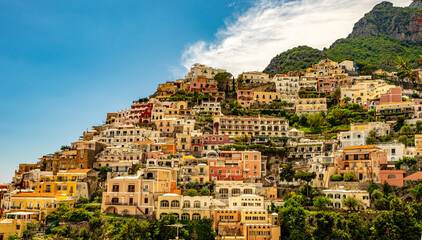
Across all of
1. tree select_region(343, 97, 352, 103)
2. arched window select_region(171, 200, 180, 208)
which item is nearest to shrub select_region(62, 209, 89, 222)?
arched window select_region(171, 200, 180, 208)

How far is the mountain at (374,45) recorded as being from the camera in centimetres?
14088

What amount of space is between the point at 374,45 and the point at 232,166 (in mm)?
112018

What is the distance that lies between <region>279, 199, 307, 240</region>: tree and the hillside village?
0.17 meters

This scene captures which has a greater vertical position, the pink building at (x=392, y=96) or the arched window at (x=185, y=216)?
the pink building at (x=392, y=96)

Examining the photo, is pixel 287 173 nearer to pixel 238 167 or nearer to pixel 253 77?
pixel 238 167

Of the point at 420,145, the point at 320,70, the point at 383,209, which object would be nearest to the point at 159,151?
the point at 383,209

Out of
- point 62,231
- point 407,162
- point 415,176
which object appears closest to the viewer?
point 62,231

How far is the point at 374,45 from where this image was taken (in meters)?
157

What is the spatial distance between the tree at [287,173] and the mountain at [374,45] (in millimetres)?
62771

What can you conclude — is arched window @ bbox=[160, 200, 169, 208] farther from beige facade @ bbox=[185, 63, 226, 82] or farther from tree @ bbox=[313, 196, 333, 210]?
beige facade @ bbox=[185, 63, 226, 82]

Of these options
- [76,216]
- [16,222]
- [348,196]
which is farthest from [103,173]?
[348,196]

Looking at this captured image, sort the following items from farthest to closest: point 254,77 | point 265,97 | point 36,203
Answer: point 254,77, point 265,97, point 36,203

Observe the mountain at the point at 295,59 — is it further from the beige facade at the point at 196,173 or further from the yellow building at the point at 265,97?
the beige facade at the point at 196,173

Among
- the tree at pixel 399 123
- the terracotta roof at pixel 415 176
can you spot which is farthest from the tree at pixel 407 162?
the tree at pixel 399 123
